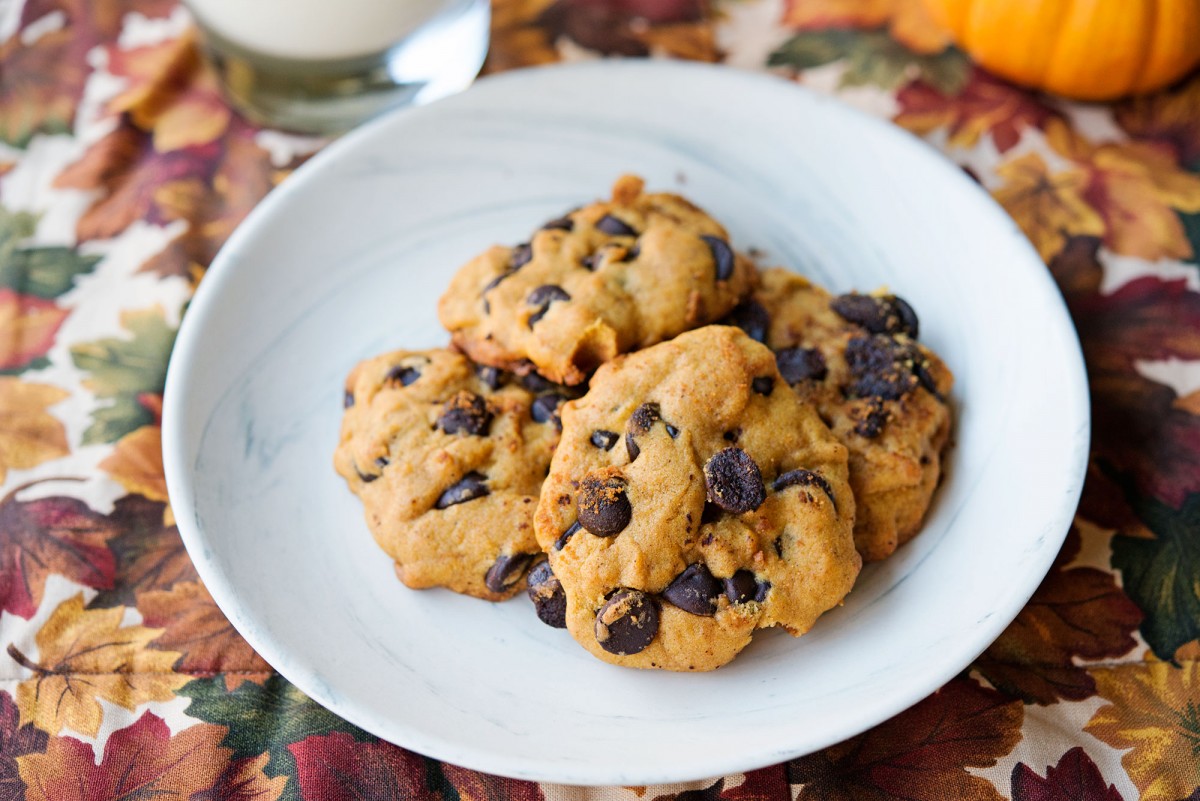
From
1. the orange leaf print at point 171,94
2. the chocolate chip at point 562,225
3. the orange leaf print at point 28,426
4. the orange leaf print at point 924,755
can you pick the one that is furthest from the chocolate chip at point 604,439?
the orange leaf print at point 171,94

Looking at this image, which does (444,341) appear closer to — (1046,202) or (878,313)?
(878,313)

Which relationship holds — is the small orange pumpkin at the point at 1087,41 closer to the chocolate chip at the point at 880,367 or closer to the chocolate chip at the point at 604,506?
the chocolate chip at the point at 880,367

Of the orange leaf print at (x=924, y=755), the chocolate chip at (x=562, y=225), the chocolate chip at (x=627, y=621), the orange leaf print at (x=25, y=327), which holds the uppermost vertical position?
the chocolate chip at (x=562, y=225)

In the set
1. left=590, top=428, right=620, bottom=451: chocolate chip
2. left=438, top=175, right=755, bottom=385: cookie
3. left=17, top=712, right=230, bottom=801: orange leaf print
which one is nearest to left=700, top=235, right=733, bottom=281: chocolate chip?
left=438, top=175, right=755, bottom=385: cookie

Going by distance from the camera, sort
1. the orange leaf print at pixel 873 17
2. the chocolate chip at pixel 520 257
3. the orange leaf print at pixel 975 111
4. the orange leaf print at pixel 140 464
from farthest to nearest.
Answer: the orange leaf print at pixel 873 17
the orange leaf print at pixel 975 111
the orange leaf print at pixel 140 464
the chocolate chip at pixel 520 257

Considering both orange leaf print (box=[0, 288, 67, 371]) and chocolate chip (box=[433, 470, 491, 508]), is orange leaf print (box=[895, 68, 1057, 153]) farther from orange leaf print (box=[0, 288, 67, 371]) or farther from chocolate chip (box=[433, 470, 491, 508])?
orange leaf print (box=[0, 288, 67, 371])

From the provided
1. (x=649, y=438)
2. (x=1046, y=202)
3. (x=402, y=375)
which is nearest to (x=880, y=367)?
(x=649, y=438)
